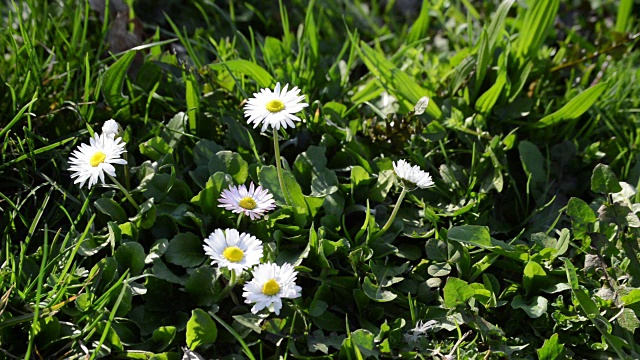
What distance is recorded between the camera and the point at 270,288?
1.72 meters

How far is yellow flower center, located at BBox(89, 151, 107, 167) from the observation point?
6.25 feet

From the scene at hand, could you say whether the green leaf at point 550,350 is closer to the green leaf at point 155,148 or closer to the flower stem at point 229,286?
the flower stem at point 229,286

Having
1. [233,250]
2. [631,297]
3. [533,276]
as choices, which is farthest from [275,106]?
[631,297]

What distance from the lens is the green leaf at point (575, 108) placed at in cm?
245

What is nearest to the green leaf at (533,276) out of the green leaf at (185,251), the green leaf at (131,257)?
the green leaf at (185,251)

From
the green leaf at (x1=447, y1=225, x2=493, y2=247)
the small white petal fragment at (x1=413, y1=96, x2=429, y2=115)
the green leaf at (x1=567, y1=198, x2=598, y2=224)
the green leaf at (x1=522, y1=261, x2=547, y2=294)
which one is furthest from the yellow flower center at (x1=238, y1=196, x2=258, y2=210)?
the green leaf at (x1=567, y1=198, x2=598, y2=224)

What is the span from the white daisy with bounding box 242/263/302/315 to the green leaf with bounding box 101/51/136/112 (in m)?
0.97

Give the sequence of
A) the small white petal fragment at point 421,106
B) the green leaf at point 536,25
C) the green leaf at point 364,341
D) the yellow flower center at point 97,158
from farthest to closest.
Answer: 1. the green leaf at point 536,25
2. the small white petal fragment at point 421,106
3. the yellow flower center at point 97,158
4. the green leaf at point 364,341

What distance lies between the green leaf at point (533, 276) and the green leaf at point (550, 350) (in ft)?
0.71

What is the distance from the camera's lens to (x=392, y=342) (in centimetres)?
188

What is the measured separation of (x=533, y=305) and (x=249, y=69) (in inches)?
49.5

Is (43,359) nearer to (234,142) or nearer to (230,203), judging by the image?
(230,203)

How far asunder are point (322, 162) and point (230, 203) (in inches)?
16.0

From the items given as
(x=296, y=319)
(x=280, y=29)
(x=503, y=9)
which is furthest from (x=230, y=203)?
(x=280, y=29)
